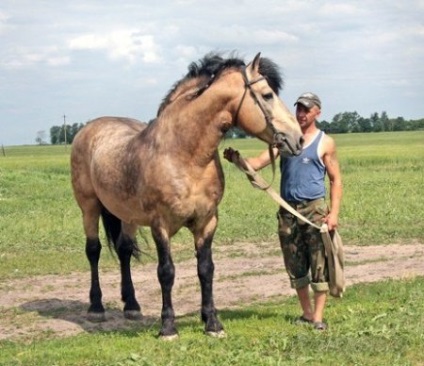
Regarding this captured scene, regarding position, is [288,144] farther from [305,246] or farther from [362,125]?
[362,125]

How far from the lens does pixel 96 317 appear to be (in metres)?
9.08

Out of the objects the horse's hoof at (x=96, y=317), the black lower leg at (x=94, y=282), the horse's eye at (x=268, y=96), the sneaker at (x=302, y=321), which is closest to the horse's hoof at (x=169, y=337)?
the sneaker at (x=302, y=321)

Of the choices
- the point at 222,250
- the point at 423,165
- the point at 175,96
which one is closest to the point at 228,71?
the point at 175,96

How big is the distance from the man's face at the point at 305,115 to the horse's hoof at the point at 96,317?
359cm

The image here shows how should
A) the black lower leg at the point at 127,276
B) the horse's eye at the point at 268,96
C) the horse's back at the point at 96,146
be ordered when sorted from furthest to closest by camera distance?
the black lower leg at the point at 127,276
the horse's back at the point at 96,146
the horse's eye at the point at 268,96

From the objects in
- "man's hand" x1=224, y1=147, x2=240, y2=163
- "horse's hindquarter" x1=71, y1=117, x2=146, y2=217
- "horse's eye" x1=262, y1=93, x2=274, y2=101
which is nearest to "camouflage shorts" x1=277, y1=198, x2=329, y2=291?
"man's hand" x1=224, y1=147, x2=240, y2=163

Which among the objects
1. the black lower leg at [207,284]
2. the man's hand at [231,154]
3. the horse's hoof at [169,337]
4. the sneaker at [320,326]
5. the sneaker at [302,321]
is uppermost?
the man's hand at [231,154]

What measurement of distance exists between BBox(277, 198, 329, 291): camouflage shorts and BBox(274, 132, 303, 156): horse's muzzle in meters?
0.75

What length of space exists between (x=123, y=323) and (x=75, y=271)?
11.7ft

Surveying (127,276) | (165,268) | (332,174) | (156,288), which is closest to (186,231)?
(156,288)

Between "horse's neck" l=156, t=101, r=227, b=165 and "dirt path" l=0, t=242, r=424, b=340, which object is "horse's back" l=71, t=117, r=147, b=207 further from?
"dirt path" l=0, t=242, r=424, b=340

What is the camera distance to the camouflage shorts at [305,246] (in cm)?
721

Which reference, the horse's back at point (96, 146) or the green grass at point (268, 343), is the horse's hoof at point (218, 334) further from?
the horse's back at point (96, 146)

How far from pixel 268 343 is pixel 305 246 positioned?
1198 mm
